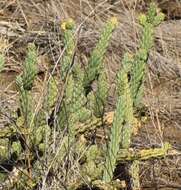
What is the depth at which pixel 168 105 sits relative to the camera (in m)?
3.94

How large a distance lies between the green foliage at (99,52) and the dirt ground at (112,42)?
37.4 inches

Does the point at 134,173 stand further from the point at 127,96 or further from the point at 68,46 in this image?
the point at 68,46

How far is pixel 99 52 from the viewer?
2.54 m

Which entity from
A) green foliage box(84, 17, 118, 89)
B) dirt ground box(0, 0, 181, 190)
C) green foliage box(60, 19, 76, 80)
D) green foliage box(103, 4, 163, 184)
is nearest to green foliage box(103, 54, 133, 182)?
green foliage box(103, 4, 163, 184)

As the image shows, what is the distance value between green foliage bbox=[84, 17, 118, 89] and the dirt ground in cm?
95

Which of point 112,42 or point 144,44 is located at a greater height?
point 144,44

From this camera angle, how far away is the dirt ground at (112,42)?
3.85 meters

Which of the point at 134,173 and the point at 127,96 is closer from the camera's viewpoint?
the point at 127,96

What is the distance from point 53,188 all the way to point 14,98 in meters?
1.33

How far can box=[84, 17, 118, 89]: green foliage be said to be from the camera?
8.27 ft

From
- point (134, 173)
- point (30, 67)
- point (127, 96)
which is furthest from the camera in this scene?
point (134, 173)

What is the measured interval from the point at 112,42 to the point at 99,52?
73.4 inches

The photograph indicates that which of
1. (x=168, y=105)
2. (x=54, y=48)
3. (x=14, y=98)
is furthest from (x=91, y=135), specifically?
(x=54, y=48)

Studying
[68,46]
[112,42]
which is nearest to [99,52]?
[68,46]
